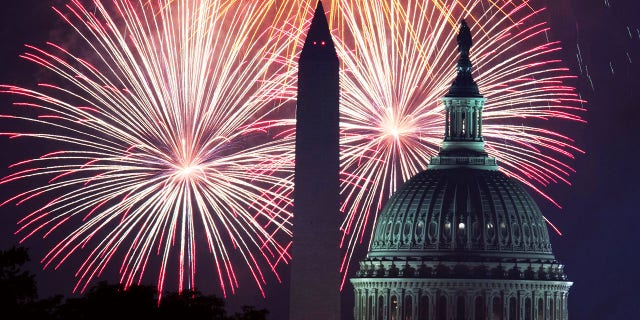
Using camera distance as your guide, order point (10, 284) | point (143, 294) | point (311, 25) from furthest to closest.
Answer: point (311, 25) < point (143, 294) < point (10, 284)

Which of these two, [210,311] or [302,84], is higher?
[302,84]

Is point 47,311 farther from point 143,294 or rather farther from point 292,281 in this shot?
point 292,281

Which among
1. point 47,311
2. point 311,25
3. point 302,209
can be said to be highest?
point 311,25


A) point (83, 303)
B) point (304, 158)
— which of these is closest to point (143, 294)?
point (83, 303)

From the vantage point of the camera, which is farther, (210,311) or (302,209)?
(302,209)

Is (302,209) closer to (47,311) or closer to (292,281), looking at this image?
(292,281)

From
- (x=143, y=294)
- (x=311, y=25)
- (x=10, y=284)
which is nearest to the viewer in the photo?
(x=10, y=284)
